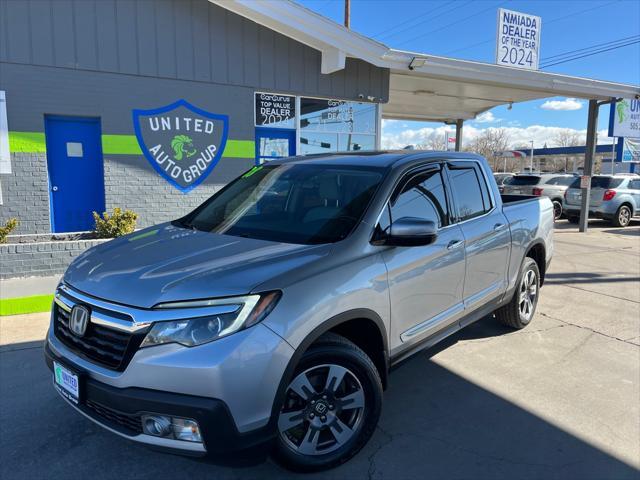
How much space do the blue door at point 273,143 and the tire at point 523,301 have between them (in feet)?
20.1

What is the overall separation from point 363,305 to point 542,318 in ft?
12.5

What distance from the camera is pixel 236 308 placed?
2.26 m

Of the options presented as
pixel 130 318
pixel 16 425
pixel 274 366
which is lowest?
pixel 16 425

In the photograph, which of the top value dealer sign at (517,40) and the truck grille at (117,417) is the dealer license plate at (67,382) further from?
the top value dealer sign at (517,40)

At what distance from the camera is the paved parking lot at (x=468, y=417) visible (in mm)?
2791

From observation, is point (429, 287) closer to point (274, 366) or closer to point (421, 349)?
point (421, 349)

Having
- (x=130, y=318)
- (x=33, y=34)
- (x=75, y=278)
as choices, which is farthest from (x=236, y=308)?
(x=33, y=34)

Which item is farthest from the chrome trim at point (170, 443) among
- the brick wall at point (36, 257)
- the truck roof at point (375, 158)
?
the brick wall at point (36, 257)

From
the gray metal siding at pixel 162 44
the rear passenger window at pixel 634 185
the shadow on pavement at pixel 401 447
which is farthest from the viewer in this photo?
the rear passenger window at pixel 634 185

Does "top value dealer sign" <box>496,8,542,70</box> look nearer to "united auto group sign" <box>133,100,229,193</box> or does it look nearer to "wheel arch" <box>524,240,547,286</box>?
"united auto group sign" <box>133,100,229,193</box>

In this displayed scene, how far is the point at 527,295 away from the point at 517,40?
378 inches

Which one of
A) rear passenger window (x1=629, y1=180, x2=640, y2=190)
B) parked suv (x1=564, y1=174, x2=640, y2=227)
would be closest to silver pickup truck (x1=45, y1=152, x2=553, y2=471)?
parked suv (x1=564, y1=174, x2=640, y2=227)

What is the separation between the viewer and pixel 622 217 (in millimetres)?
15484

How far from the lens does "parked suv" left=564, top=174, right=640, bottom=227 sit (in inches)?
600
